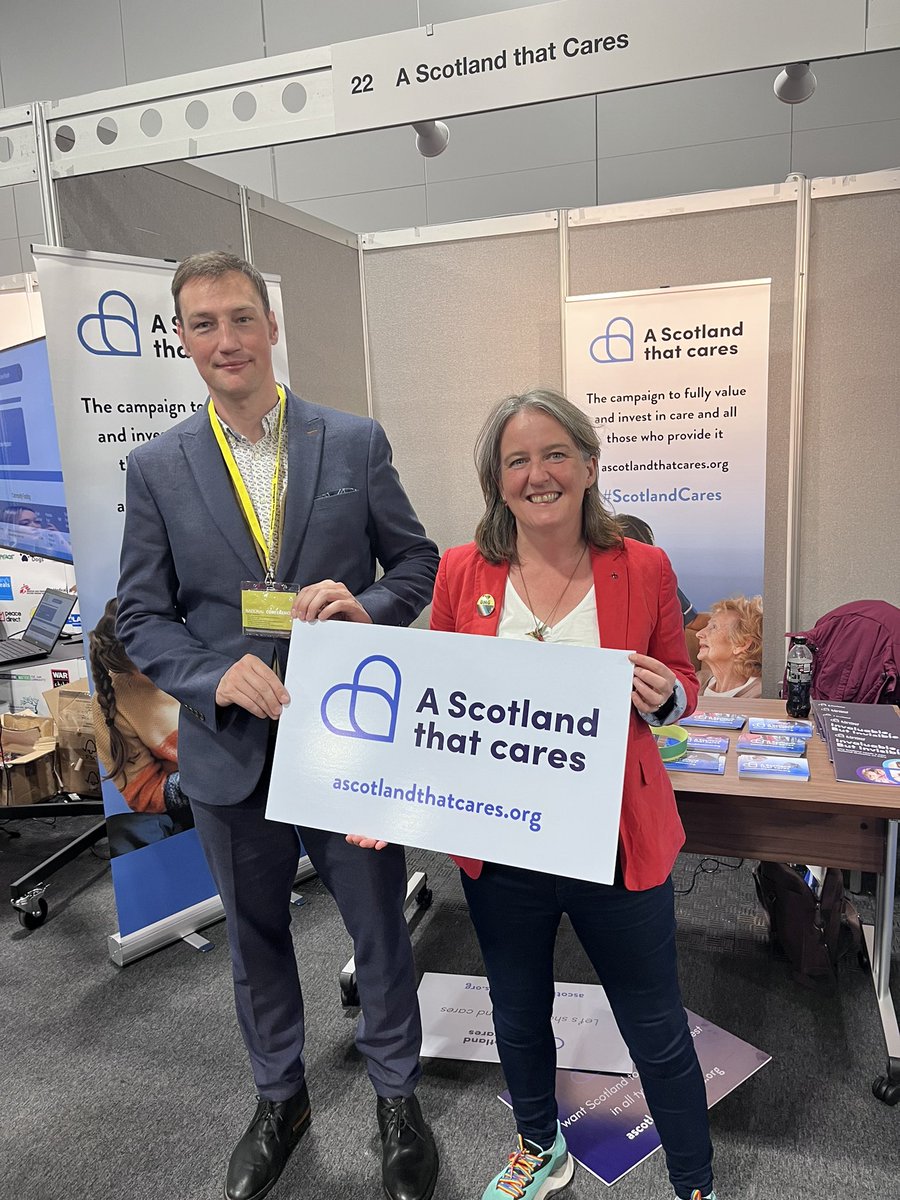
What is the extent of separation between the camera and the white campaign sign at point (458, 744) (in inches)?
49.4

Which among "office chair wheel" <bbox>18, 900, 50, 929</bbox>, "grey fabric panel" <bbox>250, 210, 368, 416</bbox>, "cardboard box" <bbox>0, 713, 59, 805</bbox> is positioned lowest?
"office chair wheel" <bbox>18, 900, 50, 929</bbox>

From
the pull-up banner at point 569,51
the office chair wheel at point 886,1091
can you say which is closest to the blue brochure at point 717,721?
the office chair wheel at point 886,1091

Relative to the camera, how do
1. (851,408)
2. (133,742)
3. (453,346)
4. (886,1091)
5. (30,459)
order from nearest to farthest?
(886,1091)
(133,742)
(30,459)
(851,408)
(453,346)

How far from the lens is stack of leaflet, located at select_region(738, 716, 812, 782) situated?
1957 mm

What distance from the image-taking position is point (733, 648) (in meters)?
3.51

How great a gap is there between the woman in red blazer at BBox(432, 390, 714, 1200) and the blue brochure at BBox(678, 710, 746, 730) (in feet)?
3.26

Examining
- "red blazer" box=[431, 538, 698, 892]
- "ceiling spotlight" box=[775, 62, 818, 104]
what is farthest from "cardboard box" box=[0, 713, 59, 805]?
"ceiling spotlight" box=[775, 62, 818, 104]

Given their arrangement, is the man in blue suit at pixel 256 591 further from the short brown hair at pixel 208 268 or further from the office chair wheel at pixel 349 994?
Answer: the office chair wheel at pixel 349 994

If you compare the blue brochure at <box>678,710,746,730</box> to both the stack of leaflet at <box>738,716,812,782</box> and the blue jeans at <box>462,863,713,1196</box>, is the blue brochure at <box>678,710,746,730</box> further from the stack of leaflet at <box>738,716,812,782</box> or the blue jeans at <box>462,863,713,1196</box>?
the blue jeans at <box>462,863,713,1196</box>

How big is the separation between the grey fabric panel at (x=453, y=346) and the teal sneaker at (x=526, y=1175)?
2.75m

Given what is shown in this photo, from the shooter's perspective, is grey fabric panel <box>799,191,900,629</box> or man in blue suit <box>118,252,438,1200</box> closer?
man in blue suit <box>118,252,438,1200</box>

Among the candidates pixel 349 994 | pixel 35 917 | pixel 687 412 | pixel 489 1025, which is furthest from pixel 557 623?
pixel 35 917

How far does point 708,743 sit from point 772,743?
0.17m

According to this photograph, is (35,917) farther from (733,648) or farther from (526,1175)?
(733,648)
